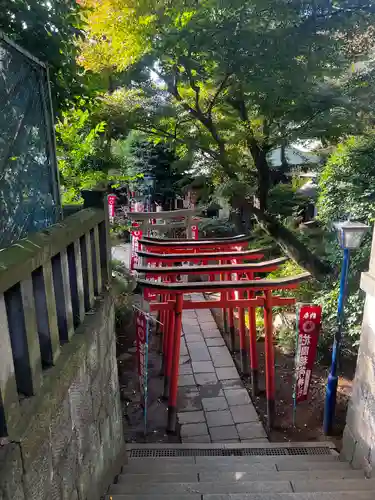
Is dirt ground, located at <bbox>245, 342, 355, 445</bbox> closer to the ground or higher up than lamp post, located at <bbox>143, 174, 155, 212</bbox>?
closer to the ground

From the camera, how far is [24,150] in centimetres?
280

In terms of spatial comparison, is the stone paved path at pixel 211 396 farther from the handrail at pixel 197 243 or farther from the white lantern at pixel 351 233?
the white lantern at pixel 351 233

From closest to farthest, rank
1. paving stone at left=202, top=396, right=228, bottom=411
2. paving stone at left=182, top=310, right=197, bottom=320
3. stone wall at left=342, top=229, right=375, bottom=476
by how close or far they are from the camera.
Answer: stone wall at left=342, top=229, right=375, bottom=476, paving stone at left=202, top=396, right=228, bottom=411, paving stone at left=182, top=310, right=197, bottom=320

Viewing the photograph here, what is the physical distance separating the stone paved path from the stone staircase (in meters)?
0.45

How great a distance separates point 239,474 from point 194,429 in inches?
79.7

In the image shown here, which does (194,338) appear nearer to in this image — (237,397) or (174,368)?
(237,397)

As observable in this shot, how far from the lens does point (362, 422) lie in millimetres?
4953

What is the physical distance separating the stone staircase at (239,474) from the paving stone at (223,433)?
0.33 meters

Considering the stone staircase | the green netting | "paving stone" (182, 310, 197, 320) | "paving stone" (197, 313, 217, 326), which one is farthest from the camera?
"paving stone" (182, 310, 197, 320)

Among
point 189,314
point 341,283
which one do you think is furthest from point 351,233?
point 189,314

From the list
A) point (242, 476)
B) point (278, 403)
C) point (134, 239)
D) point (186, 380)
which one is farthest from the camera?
point (134, 239)

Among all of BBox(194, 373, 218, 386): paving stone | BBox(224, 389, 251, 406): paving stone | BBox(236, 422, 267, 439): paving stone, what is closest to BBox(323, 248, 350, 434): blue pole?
BBox(236, 422, 267, 439): paving stone

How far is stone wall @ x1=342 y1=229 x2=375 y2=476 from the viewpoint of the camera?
4660 mm

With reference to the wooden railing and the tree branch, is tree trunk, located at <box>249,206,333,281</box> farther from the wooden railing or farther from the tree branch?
the wooden railing
